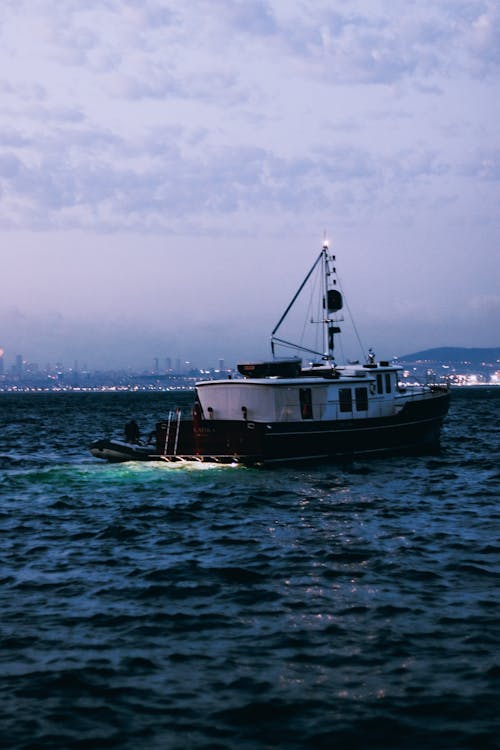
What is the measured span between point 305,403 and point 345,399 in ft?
6.67

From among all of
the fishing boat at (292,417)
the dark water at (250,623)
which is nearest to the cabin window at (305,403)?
the fishing boat at (292,417)

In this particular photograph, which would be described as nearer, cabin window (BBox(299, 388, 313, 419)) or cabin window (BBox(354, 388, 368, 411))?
cabin window (BBox(299, 388, 313, 419))

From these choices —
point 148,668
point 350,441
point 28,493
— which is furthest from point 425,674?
point 350,441

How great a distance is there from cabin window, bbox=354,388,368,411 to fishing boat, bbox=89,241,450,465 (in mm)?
44

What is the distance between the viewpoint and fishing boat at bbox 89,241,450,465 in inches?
1256

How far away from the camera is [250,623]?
12.0 m

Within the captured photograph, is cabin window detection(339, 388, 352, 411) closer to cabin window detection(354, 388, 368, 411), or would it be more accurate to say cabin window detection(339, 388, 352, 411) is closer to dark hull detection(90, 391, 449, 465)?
cabin window detection(354, 388, 368, 411)

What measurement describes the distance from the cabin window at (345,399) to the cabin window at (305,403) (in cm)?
156

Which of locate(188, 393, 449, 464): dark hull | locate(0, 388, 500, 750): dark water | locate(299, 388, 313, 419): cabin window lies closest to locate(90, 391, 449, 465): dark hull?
locate(188, 393, 449, 464): dark hull

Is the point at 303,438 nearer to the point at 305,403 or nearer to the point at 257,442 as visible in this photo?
the point at 305,403

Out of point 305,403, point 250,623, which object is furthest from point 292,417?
point 250,623

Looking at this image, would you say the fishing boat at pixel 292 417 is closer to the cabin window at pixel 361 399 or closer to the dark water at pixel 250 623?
the cabin window at pixel 361 399

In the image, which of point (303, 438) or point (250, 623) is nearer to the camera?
point (250, 623)

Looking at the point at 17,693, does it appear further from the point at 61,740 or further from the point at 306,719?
the point at 306,719
